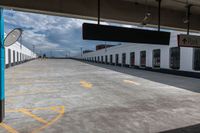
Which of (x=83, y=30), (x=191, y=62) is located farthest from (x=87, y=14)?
(x=191, y=62)

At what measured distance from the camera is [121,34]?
6.00m

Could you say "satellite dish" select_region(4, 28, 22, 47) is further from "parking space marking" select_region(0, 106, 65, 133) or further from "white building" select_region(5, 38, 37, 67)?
"white building" select_region(5, 38, 37, 67)

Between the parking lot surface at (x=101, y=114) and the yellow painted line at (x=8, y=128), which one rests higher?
the parking lot surface at (x=101, y=114)

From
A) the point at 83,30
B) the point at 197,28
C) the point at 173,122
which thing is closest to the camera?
the point at 83,30

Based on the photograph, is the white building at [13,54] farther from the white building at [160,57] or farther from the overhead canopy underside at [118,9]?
the overhead canopy underside at [118,9]

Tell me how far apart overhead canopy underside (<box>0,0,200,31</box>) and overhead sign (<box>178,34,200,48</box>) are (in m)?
1.31

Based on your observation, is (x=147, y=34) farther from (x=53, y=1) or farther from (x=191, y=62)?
(x=191, y=62)

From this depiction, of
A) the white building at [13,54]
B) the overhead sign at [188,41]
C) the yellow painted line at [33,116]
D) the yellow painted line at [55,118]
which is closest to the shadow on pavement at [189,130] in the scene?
the overhead sign at [188,41]

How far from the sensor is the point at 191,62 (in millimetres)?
22062

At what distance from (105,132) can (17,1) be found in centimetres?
494

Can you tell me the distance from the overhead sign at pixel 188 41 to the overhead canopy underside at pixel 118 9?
1309 millimetres

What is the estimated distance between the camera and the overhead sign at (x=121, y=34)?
222 inches

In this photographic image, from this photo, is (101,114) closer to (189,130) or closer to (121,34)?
(189,130)

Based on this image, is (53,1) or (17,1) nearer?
(17,1)
